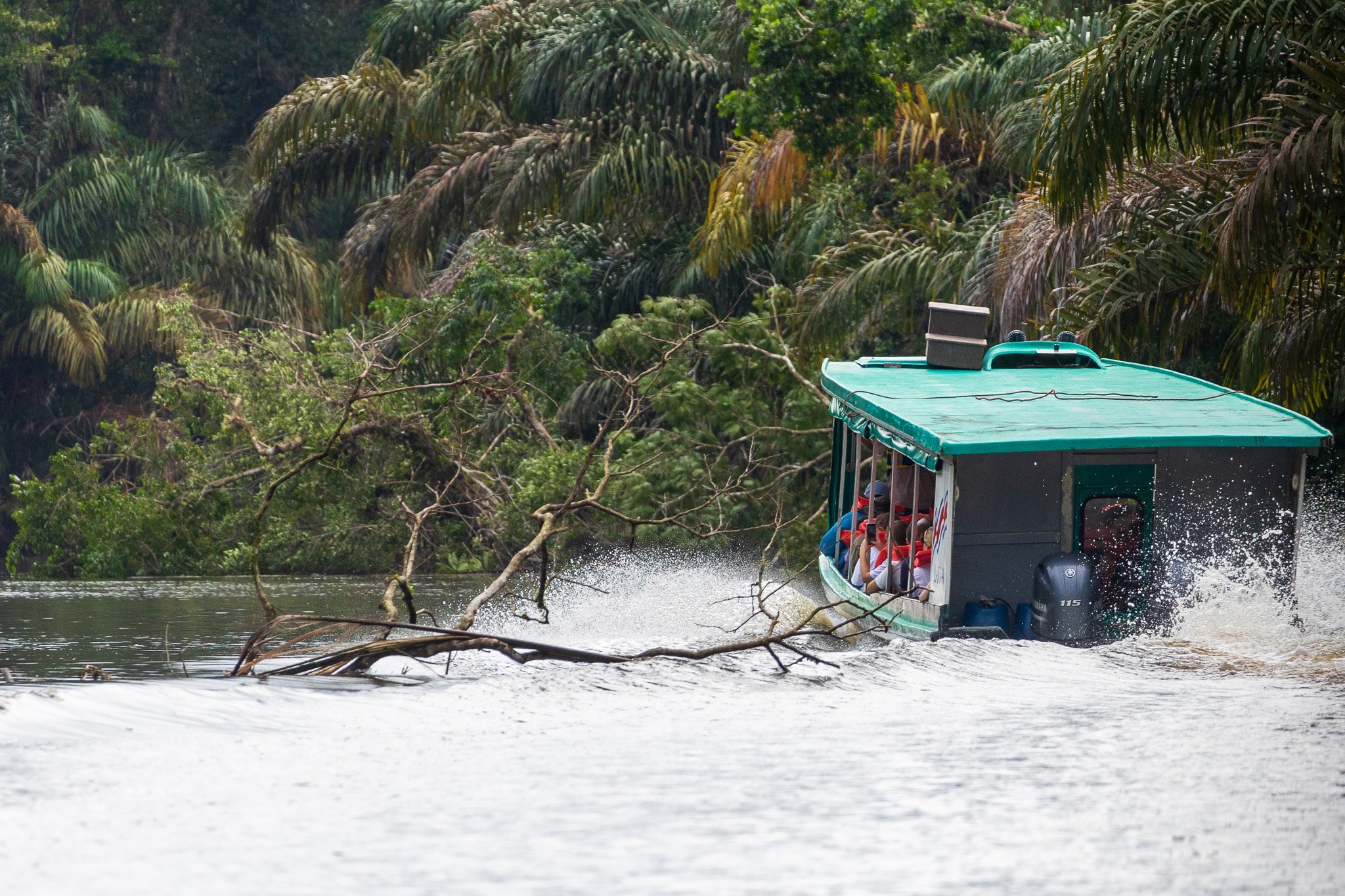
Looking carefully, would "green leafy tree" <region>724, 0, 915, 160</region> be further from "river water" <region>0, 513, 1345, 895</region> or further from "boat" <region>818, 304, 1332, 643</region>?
"river water" <region>0, 513, 1345, 895</region>

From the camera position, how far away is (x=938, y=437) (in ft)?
33.3

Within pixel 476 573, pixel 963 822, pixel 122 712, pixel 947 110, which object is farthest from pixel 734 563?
pixel 963 822

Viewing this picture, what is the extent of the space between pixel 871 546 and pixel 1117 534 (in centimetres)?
199

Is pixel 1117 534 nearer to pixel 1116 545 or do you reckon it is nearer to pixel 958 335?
pixel 1116 545

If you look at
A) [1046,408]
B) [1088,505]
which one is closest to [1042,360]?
[1046,408]

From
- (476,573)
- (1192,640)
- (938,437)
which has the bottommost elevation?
(476,573)

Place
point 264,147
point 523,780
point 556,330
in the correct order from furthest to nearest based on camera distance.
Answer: point 264,147 → point 556,330 → point 523,780

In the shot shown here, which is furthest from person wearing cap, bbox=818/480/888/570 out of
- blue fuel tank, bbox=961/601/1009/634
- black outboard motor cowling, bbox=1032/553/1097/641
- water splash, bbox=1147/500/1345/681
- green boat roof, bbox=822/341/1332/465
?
water splash, bbox=1147/500/1345/681

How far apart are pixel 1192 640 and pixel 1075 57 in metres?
7.05

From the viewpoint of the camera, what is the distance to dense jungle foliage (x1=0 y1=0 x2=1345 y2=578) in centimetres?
1219

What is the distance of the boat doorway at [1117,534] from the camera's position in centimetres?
1062

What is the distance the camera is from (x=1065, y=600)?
1026 cm

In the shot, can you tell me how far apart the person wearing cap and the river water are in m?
1.23

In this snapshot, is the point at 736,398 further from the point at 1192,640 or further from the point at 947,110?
the point at 1192,640
